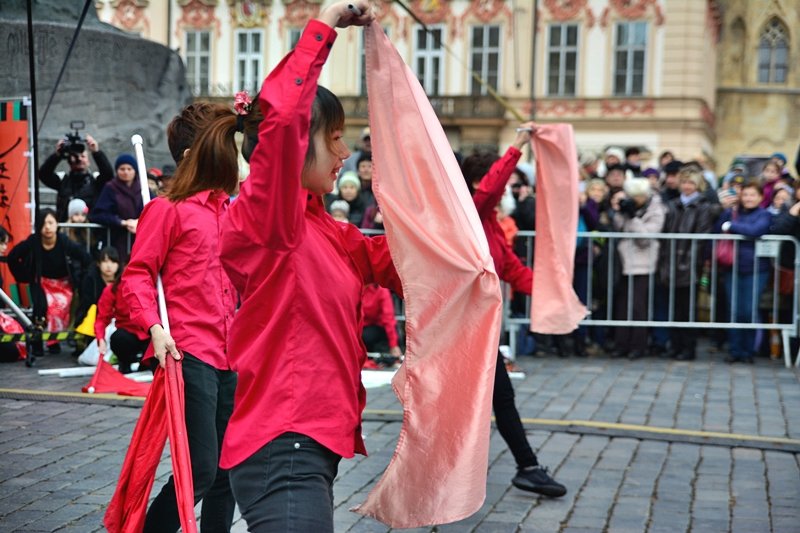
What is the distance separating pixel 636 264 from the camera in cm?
1181

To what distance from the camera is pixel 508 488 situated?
6.05m

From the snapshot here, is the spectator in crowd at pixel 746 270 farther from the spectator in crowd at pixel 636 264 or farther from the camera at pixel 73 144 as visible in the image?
the camera at pixel 73 144

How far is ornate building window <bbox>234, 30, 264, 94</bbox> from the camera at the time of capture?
37.1m

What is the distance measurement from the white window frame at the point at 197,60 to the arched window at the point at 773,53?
60.5 ft

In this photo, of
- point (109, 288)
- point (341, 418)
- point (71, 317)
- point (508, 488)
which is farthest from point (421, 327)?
point (71, 317)

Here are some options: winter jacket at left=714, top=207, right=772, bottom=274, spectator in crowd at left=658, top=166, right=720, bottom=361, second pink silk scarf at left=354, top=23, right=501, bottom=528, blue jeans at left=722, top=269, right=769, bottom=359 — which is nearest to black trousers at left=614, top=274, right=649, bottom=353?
spectator in crowd at left=658, top=166, right=720, bottom=361

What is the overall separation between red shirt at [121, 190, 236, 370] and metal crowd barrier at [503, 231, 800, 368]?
7.27 metres

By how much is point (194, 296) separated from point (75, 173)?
763 cm

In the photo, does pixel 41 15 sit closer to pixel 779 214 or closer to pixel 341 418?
pixel 779 214

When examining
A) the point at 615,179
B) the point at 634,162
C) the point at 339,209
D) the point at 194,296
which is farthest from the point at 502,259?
the point at 634,162

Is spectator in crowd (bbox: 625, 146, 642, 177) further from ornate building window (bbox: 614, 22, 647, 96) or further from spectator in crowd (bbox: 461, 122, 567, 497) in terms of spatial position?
ornate building window (bbox: 614, 22, 647, 96)

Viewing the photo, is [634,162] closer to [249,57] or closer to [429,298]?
[429,298]

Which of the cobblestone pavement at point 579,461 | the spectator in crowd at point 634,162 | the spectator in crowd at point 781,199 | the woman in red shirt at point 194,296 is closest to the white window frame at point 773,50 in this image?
the spectator in crowd at point 634,162

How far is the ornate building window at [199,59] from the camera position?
122 ft
